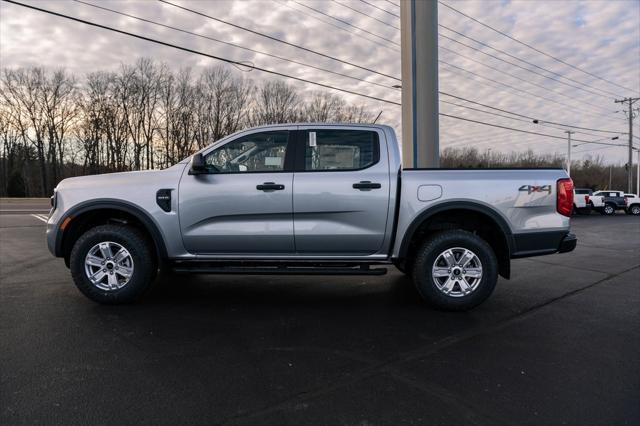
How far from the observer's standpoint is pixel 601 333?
13.3 ft

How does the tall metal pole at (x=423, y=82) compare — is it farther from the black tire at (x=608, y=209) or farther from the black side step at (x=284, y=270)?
the black tire at (x=608, y=209)

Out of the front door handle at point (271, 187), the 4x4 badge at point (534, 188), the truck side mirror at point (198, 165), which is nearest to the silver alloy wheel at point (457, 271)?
the 4x4 badge at point (534, 188)

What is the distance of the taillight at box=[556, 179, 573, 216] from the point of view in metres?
4.61

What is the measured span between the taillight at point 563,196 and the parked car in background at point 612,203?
3111cm

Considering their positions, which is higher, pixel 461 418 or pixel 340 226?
pixel 340 226

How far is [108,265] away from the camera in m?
4.74

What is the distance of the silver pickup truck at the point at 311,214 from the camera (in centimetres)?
458

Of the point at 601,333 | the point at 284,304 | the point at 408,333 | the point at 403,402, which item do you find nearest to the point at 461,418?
the point at 403,402

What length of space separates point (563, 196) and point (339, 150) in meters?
2.50

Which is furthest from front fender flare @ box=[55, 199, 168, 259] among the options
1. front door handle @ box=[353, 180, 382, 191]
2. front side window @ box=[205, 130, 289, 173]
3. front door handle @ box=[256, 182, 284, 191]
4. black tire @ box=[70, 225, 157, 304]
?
front door handle @ box=[353, 180, 382, 191]

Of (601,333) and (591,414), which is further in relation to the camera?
(601,333)

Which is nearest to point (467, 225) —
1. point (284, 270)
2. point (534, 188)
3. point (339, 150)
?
point (534, 188)

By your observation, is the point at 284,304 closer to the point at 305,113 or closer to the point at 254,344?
the point at 254,344

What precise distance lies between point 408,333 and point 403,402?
1.33 metres
